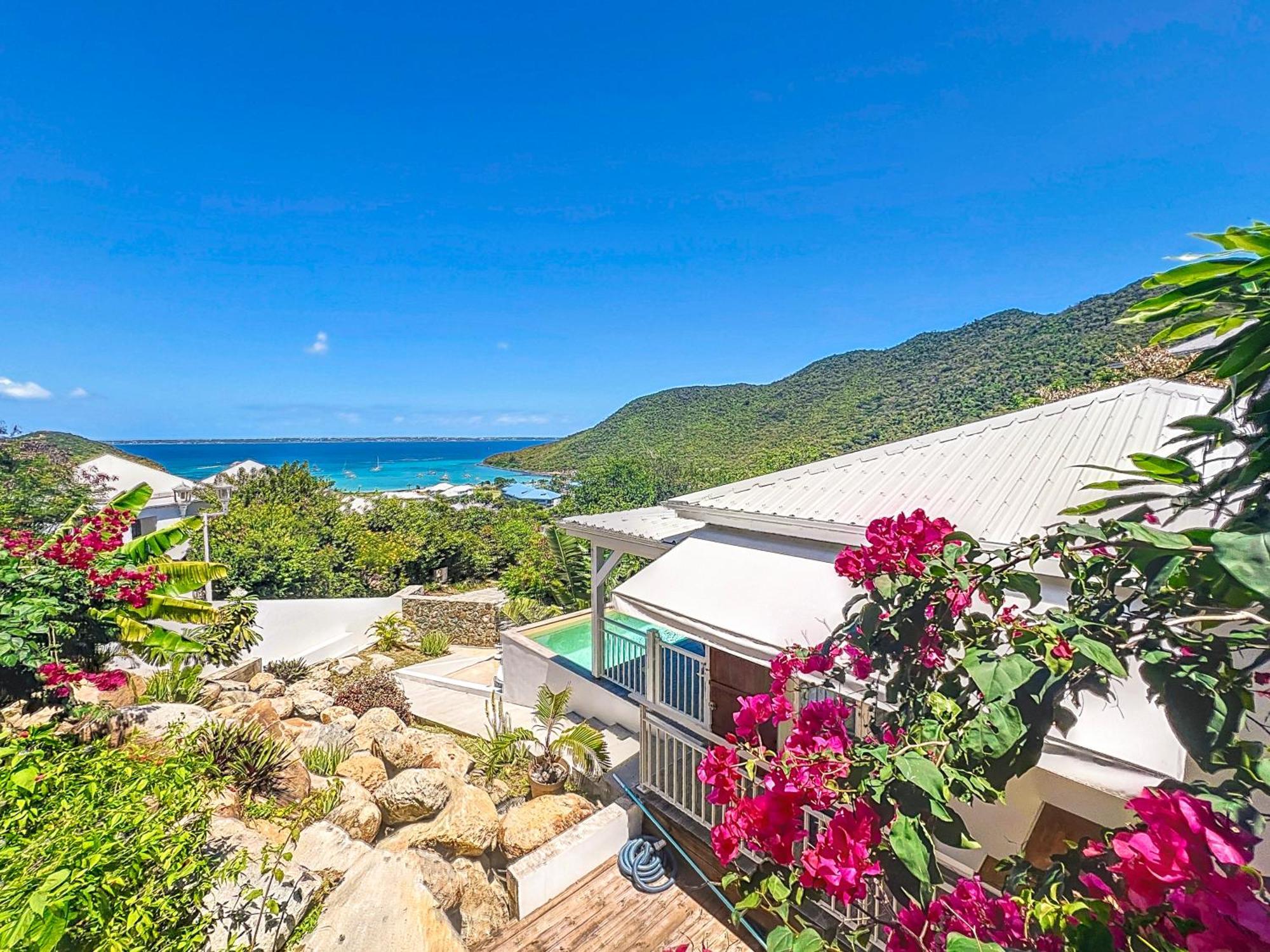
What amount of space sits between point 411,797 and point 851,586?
9196mm

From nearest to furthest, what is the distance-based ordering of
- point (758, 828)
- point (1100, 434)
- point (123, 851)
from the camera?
point (758, 828), point (123, 851), point (1100, 434)

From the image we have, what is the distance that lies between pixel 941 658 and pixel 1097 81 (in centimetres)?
1859

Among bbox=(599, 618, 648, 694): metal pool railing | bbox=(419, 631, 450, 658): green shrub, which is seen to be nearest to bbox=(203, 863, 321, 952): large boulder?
bbox=(599, 618, 648, 694): metal pool railing

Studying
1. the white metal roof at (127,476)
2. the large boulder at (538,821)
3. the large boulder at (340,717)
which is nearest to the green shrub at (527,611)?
the large boulder at (340,717)

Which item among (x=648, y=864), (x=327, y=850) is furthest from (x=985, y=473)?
(x=327, y=850)

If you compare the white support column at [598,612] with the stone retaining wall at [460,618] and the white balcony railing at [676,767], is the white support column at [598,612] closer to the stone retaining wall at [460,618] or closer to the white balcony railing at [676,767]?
the white balcony railing at [676,767]

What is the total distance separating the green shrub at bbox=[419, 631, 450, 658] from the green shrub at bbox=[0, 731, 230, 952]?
19.2m

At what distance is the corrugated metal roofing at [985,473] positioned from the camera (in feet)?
17.9

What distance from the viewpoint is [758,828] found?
2494mm

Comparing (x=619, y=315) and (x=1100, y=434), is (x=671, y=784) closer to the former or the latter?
(x=1100, y=434)

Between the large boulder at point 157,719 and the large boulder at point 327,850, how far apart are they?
3.47 m

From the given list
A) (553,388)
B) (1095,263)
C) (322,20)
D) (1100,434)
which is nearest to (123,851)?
(1100,434)

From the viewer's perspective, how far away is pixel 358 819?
8266 mm

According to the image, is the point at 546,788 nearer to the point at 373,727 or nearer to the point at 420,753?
the point at 420,753
